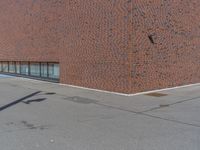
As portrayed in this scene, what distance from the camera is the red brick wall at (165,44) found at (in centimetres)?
1444

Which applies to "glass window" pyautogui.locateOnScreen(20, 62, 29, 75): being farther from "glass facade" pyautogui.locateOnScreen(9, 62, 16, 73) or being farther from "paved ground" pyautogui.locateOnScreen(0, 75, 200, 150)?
"paved ground" pyautogui.locateOnScreen(0, 75, 200, 150)

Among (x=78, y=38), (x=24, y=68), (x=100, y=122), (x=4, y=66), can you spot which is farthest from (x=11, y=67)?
(x=100, y=122)

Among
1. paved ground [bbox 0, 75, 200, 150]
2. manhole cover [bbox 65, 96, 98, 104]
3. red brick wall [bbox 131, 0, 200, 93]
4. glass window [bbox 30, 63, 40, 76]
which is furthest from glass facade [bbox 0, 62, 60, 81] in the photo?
red brick wall [bbox 131, 0, 200, 93]

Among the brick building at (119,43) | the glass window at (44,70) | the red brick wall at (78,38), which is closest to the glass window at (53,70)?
the brick building at (119,43)

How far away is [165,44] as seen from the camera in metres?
15.8

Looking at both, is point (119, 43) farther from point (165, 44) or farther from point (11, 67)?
point (11, 67)

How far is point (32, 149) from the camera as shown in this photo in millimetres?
6277

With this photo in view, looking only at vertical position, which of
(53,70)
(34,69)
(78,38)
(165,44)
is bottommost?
(34,69)

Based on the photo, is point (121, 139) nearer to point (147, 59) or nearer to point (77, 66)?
point (147, 59)

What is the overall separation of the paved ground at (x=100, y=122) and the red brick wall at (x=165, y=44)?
151 centimetres

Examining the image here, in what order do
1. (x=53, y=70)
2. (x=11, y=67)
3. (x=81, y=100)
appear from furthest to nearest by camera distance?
(x=11, y=67) → (x=53, y=70) → (x=81, y=100)

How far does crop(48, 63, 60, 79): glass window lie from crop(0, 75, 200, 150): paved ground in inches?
233

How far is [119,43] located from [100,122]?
20.9 ft

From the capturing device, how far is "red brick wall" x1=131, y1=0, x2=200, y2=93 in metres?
14.4
